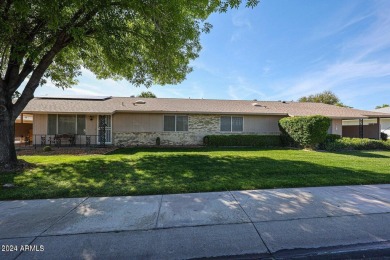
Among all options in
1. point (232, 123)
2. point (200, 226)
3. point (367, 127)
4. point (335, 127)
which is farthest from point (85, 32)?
point (367, 127)

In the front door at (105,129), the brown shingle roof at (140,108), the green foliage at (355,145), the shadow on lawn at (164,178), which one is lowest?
the shadow on lawn at (164,178)

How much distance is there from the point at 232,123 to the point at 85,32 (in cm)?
1278

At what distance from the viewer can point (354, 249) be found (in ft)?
9.89

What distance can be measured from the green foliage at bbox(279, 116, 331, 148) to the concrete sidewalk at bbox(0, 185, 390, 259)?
9.28 meters

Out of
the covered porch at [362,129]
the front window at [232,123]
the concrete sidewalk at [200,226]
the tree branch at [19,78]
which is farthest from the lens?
the covered porch at [362,129]

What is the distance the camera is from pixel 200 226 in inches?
144

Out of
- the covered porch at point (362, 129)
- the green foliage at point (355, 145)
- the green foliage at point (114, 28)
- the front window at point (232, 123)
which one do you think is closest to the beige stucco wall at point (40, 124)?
the green foliage at point (114, 28)

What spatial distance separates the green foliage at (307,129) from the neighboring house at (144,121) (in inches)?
95.3

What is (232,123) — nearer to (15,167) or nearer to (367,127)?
(15,167)

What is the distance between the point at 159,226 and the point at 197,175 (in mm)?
3587

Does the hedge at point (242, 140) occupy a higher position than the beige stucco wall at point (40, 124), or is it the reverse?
the beige stucco wall at point (40, 124)

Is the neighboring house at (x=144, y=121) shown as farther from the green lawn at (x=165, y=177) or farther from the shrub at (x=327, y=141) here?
the green lawn at (x=165, y=177)

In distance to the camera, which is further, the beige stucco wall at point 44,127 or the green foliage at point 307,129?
the beige stucco wall at point 44,127

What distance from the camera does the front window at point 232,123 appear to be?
17.9 meters
